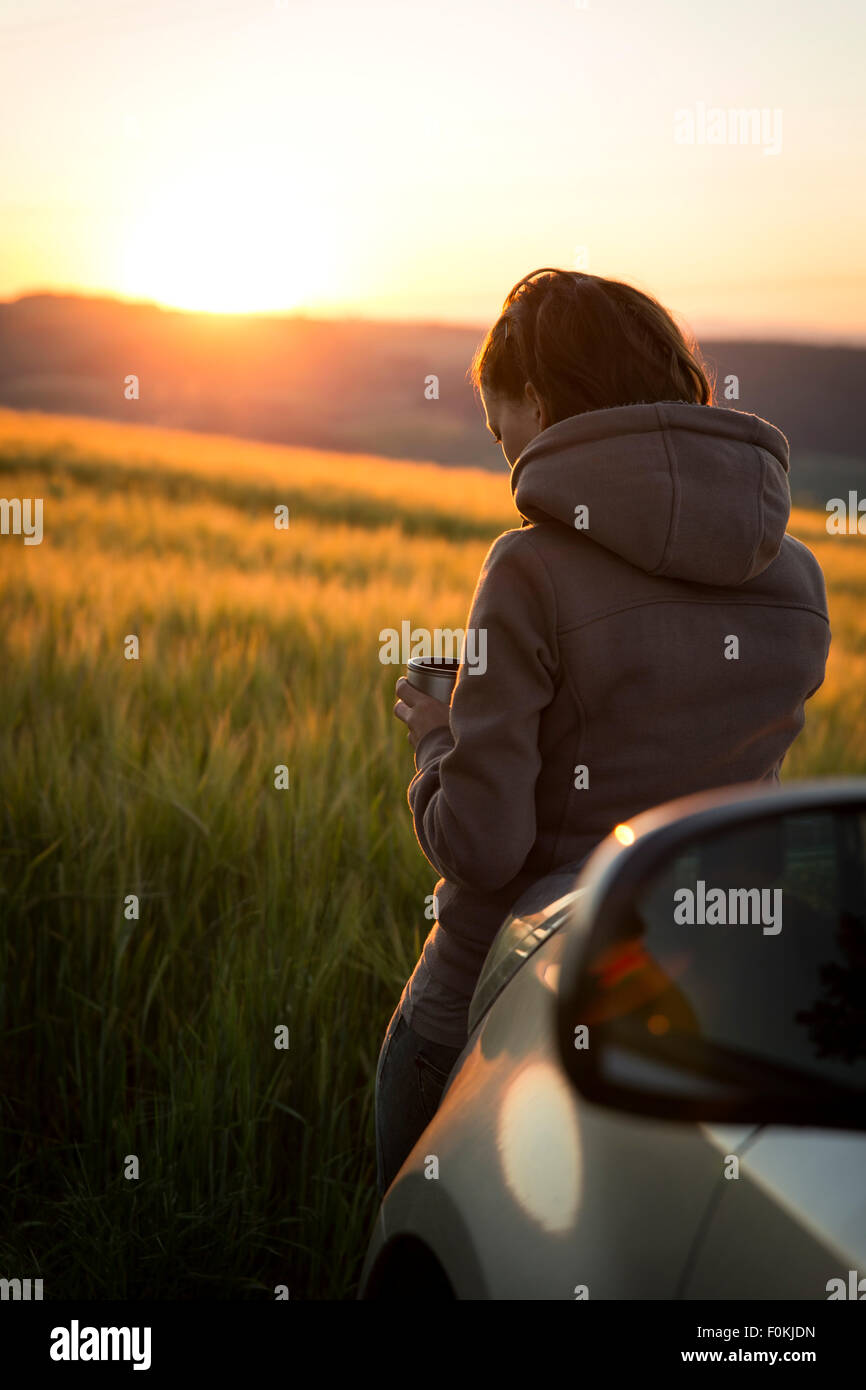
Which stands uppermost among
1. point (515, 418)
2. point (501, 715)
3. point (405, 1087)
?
point (515, 418)

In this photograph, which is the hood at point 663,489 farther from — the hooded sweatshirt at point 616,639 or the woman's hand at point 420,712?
the woman's hand at point 420,712

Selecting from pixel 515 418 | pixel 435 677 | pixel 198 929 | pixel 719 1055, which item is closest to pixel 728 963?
pixel 719 1055

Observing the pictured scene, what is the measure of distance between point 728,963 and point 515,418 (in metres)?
0.87

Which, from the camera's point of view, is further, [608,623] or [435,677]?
[435,677]

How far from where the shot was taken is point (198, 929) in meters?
2.52

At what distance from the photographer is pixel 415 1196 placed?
1.11 m

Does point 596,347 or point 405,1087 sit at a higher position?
point 596,347

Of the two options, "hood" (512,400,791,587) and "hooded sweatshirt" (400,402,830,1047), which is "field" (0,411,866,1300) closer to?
"hooded sweatshirt" (400,402,830,1047)

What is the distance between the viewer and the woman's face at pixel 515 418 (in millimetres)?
1356

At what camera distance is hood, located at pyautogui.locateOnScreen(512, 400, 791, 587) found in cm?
116

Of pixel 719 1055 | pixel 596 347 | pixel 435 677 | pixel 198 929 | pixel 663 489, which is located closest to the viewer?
pixel 719 1055

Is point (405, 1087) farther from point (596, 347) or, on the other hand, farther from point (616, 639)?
point (596, 347)

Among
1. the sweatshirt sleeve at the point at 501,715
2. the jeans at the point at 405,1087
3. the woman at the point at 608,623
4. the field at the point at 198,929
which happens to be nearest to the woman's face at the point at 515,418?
the woman at the point at 608,623

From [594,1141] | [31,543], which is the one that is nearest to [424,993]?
[594,1141]
